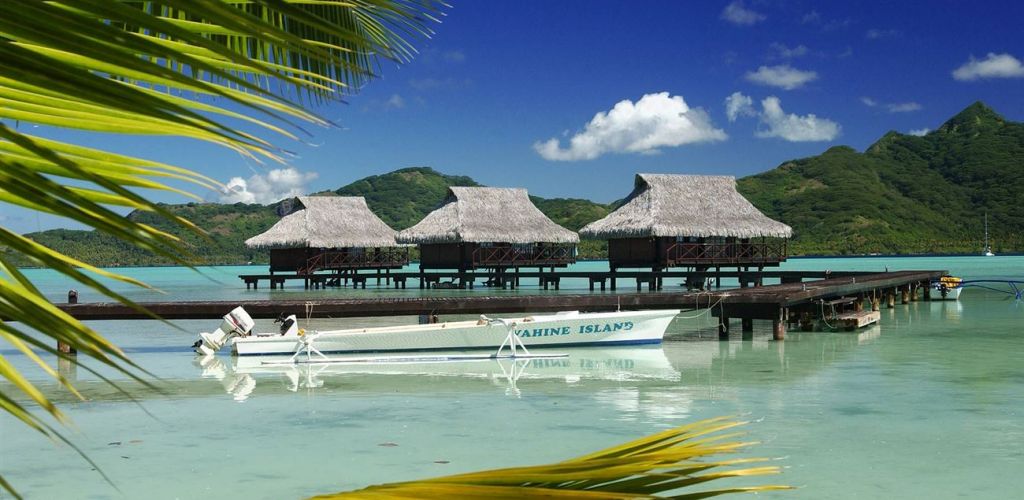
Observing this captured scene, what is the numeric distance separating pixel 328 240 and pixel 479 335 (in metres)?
27.8

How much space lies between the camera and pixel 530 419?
27.9 feet

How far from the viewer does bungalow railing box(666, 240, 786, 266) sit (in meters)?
32.5

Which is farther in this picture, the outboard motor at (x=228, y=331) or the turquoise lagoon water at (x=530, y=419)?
the outboard motor at (x=228, y=331)

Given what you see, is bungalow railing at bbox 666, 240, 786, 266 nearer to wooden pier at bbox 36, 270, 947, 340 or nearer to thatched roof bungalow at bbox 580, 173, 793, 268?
thatched roof bungalow at bbox 580, 173, 793, 268

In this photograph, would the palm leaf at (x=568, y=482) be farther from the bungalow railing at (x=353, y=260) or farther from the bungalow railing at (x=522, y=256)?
the bungalow railing at (x=353, y=260)

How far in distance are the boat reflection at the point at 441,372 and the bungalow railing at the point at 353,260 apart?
2634 cm

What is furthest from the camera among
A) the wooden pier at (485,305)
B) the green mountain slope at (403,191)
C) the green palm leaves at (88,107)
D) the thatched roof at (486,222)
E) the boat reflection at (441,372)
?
the green mountain slope at (403,191)

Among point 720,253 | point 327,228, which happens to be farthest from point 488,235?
point 720,253

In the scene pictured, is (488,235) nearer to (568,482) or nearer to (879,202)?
(568,482)

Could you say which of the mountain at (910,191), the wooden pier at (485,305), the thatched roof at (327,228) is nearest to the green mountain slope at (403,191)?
the mountain at (910,191)

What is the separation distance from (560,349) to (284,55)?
1109cm

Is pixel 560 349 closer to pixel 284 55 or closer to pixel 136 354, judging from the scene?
pixel 136 354

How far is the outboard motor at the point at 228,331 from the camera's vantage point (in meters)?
13.1

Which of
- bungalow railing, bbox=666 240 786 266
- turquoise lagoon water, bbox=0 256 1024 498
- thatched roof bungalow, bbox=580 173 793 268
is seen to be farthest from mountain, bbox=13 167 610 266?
turquoise lagoon water, bbox=0 256 1024 498
